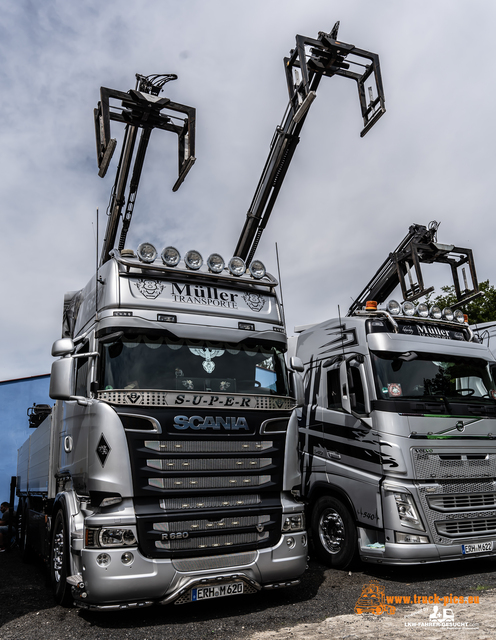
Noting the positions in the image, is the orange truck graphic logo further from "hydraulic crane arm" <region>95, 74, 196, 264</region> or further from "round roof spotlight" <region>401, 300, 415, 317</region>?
"hydraulic crane arm" <region>95, 74, 196, 264</region>

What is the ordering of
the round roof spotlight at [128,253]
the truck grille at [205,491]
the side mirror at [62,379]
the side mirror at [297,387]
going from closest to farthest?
the truck grille at [205,491]
the side mirror at [62,379]
the round roof spotlight at [128,253]
the side mirror at [297,387]

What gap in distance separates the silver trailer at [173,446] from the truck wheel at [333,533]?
1787 mm

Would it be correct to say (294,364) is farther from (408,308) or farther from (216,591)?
(408,308)

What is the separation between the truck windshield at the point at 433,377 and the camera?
23.5 feet

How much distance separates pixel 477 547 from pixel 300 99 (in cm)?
744

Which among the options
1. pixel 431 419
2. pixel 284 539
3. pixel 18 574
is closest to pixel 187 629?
pixel 284 539

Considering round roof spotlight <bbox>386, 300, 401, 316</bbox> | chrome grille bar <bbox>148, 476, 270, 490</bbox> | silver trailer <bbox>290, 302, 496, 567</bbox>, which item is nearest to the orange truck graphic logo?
silver trailer <bbox>290, 302, 496, 567</bbox>

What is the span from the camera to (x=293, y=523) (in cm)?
565

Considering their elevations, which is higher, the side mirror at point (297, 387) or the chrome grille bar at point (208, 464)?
the side mirror at point (297, 387)

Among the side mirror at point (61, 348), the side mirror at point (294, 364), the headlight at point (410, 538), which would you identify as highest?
the side mirror at point (61, 348)

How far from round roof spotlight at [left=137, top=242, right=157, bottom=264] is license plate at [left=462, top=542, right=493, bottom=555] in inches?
207

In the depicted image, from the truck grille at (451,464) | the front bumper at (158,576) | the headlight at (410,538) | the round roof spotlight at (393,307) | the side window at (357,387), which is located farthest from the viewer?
the round roof spotlight at (393,307)

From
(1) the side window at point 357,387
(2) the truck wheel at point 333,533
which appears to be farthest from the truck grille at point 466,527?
(1) the side window at point 357,387

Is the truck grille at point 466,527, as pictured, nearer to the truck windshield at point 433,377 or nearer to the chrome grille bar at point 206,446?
the truck windshield at point 433,377
